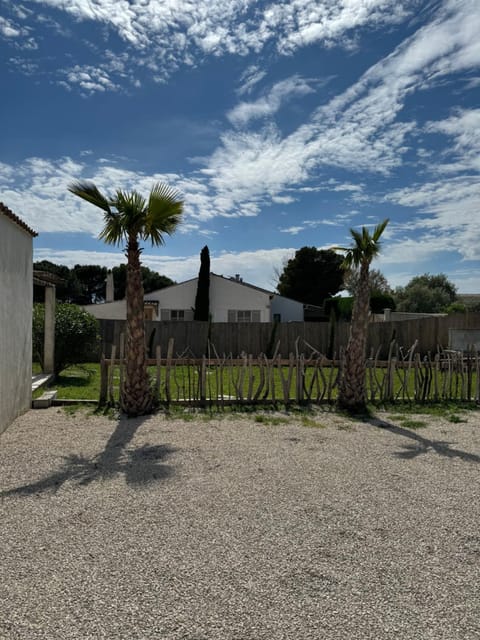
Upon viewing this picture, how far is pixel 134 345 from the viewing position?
30.2 ft

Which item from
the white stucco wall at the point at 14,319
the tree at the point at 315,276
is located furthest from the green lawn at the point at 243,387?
the tree at the point at 315,276

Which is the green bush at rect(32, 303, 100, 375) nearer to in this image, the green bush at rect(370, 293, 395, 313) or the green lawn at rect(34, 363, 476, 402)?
the green lawn at rect(34, 363, 476, 402)

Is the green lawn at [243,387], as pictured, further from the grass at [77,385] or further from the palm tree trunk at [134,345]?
the palm tree trunk at [134,345]

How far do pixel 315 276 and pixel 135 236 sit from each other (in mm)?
39243

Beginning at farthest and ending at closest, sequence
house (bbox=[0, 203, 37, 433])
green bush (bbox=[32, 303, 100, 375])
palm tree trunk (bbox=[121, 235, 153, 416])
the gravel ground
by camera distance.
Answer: green bush (bbox=[32, 303, 100, 375]), palm tree trunk (bbox=[121, 235, 153, 416]), house (bbox=[0, 203, 37, 433]), the gravel ground

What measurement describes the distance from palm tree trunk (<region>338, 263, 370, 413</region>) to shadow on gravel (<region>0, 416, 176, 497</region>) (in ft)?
14.3

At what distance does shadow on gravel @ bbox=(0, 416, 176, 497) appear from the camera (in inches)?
211

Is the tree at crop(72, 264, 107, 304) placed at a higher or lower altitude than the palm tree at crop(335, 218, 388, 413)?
higher

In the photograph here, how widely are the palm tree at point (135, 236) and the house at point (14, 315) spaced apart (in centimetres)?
138

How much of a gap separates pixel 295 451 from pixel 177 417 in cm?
295

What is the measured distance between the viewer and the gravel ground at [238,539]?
2.91 meters

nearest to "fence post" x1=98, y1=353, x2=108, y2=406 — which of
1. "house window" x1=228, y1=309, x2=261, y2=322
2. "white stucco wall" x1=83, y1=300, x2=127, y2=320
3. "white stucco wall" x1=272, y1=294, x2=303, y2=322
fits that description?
"house window" x1=228, y1=309, x2=261, y2=322

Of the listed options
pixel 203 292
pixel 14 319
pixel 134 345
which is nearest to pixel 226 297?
pixel 203 292

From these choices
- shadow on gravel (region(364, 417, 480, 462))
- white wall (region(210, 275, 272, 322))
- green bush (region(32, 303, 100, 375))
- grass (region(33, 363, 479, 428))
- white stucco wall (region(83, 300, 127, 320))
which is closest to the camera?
shadow on gravel (region(364, 417, 480, 462))
